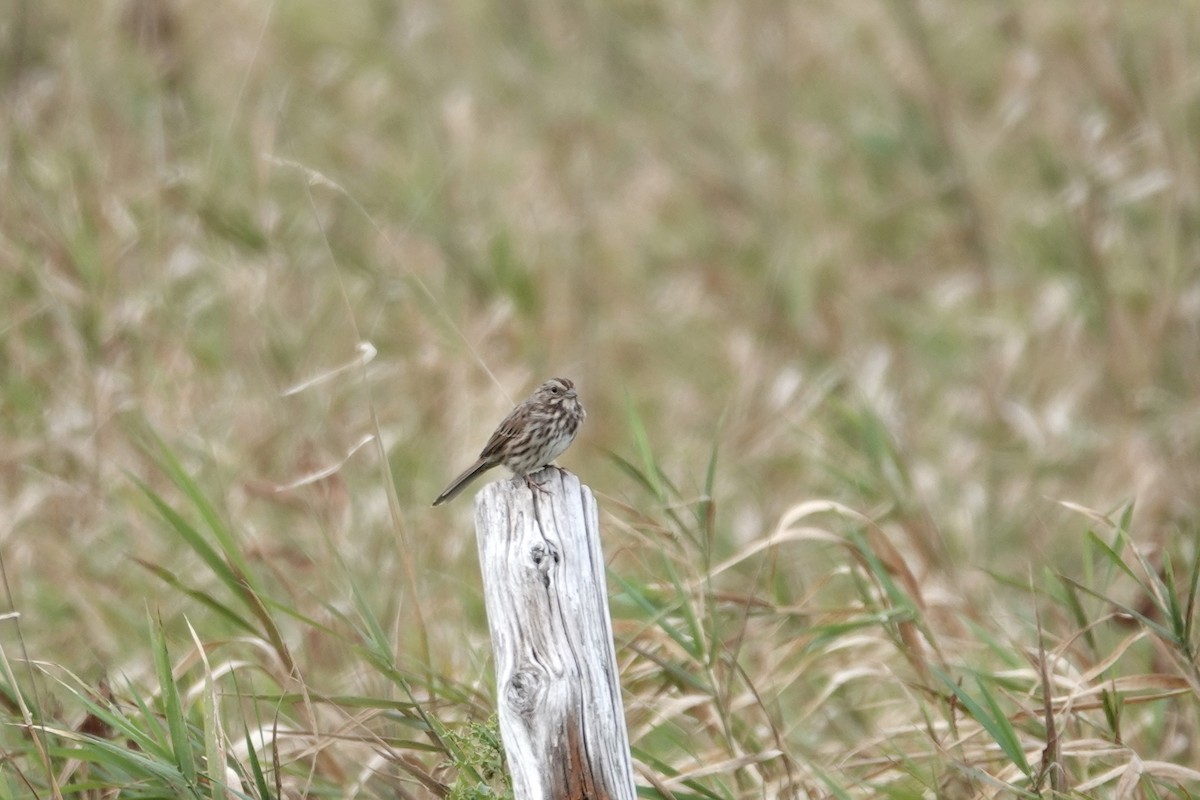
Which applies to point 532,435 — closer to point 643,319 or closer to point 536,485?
point 536,485

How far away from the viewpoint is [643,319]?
10070 millimetres

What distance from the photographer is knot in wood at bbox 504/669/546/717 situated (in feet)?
9.62

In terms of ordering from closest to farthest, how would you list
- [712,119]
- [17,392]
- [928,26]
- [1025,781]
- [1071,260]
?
[1025,781] < [17,392] < [1071,260] < [712,119] < [928,26]

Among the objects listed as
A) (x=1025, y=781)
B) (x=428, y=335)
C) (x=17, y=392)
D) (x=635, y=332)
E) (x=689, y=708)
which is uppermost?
(x=635, y=332)

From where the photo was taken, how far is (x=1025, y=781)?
4.08 m

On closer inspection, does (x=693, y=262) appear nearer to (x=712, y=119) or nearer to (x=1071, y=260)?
(x=712, y=119)

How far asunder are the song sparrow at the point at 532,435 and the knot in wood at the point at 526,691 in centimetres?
93

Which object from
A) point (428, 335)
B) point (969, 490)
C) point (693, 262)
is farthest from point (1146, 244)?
point (428, 335)

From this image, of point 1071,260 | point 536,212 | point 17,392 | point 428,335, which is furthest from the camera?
point 536,212

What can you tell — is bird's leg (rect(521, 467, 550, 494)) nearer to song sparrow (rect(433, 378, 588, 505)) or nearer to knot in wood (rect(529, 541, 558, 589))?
knot in wood (rect(529, 541, 558, 589))

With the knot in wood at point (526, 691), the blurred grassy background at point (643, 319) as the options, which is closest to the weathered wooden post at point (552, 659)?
the knot in wood at point (526, 691)

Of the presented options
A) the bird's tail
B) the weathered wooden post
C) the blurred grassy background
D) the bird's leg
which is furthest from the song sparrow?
the weathered wooden post

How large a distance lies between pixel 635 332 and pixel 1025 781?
20.0 ft

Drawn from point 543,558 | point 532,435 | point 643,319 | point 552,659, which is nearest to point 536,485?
point 543,558
